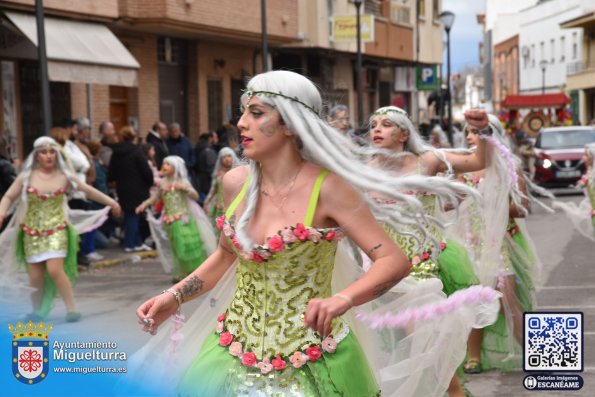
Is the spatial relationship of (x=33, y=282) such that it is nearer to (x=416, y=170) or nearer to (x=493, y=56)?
(x=416, y=170)

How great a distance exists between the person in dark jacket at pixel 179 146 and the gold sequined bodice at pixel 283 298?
1604 centimetres

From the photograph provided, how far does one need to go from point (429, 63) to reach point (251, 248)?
41851 millimetres

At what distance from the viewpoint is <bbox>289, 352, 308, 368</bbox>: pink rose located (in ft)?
12.7

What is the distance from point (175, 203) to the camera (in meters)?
14.0

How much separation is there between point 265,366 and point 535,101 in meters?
51.9

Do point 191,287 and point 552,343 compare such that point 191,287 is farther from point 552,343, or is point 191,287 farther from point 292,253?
point 552,343

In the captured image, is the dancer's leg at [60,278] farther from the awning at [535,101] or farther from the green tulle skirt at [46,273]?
the awning at [535,101]

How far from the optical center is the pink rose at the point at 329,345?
3.92 meters

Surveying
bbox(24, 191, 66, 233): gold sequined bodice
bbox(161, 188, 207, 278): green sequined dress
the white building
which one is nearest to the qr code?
bbox(24, 191, 66, 233): gold sequined bodice

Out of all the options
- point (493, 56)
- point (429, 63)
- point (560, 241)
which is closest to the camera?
point (560, 241)

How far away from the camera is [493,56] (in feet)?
345

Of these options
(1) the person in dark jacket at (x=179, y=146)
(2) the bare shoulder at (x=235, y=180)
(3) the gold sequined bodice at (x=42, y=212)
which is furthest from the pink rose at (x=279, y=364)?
(1) the person in dark jacket at (x=179, y=146)

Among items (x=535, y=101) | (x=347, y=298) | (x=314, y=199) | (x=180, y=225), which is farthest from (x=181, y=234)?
(x=535, y=101)

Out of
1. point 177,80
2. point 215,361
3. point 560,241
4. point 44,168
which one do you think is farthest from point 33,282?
point 177,80
